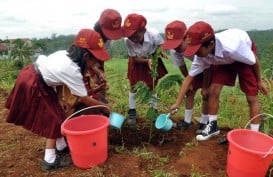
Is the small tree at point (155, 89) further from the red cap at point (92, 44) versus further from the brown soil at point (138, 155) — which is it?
the red cap at point (92, 44)

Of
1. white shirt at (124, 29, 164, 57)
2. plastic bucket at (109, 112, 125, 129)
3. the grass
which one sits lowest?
the grass

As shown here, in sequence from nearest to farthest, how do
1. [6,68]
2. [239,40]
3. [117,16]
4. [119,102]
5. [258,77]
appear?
[239,40] → [258,77] → [117,16] → [119,102] → [6,68]

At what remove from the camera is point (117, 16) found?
3939 mm

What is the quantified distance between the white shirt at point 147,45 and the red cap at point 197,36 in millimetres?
1008

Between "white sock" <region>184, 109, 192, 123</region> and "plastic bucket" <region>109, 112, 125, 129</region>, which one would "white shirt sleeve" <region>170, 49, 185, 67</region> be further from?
"plastic bucket" <region>109, 112, 125, 129</region>

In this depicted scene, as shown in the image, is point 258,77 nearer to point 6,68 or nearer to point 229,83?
point 229,83

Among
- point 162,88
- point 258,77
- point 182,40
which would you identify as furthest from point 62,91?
point 258,77

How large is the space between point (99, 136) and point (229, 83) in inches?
58.8

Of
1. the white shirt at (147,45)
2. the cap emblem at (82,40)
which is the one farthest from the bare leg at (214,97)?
the cap emblem at (82,40)

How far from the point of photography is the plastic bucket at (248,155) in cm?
268

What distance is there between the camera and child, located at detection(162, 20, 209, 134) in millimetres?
3629

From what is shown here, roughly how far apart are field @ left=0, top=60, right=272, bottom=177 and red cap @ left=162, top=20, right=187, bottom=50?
99 centimetres

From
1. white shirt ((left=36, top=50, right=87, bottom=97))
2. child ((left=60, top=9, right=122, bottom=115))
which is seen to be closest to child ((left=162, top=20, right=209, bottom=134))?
child ((left=60, top=9, right=122, bottom=115))

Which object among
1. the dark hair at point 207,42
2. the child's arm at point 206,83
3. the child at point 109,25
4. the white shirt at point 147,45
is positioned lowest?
the child's arm at point 206,83
